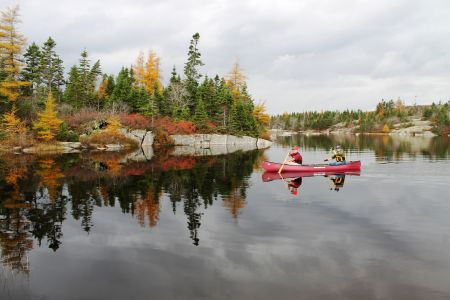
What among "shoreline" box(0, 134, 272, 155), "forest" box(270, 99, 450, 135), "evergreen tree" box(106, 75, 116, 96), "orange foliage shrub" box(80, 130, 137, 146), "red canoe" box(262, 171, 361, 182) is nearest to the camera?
"red canoe" box(262, 171, 361, 182)

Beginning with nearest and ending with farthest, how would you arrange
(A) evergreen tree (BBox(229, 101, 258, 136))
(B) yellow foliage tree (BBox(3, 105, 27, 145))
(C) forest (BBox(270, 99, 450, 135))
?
(B) yellow foliage tree (BBox(3, 105, 27, 145))
(A) evergreen tree (BBox(229, 101, 258, 136))
(C) forest (BBox(270, 99, 450, 135))

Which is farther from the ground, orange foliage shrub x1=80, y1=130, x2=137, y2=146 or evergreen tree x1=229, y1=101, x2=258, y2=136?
evergreen tree x1=229, y1=101, x2=258, y2=136

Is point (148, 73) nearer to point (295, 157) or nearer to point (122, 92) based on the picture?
point (122, 92)

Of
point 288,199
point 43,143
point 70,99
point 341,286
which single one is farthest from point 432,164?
point 70,99

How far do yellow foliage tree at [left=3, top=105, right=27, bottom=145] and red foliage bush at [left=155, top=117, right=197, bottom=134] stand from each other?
2405 centimetres

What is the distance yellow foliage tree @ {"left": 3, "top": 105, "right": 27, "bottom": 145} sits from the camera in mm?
47844

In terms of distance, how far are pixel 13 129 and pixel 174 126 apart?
28.7 metres

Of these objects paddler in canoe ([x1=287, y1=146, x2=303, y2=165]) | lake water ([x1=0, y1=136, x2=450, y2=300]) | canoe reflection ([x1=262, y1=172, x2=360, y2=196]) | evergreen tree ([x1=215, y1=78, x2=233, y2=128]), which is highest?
evergreen tree ([x1=215, y1=78, x2=233, y2=128])

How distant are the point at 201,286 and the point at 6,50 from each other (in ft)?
186

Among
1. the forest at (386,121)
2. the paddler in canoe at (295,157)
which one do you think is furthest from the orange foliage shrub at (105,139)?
the forest at (386,121)

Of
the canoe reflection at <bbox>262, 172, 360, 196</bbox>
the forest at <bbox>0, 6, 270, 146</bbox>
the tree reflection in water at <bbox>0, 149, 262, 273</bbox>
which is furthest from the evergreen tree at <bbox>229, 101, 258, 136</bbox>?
the canoe reflection at <bbox>262, 172, 360, 196</bbox>

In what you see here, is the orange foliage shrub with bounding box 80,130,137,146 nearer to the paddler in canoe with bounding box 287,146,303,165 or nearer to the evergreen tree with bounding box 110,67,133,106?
the evergreen tree with bounding box 110,67,133,106

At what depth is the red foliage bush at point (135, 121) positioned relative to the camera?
2446 inches

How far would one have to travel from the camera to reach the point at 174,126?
6850cm
